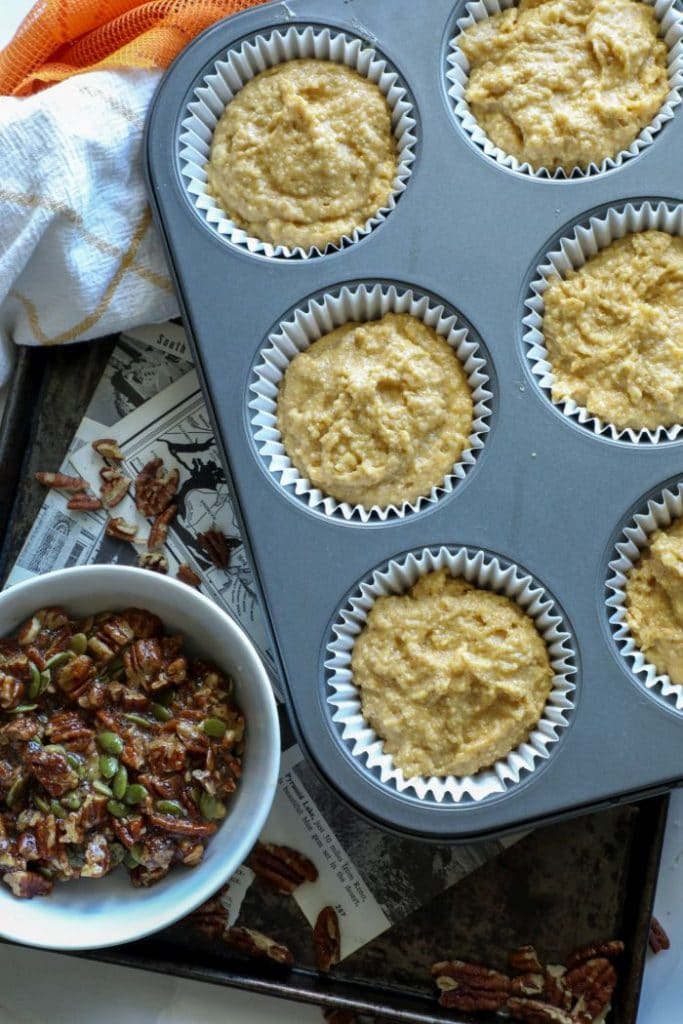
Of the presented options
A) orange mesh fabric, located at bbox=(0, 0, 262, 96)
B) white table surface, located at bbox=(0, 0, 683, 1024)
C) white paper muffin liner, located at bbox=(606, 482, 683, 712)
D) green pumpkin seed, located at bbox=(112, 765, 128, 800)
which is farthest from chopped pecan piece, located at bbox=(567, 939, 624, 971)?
orange mesh fabric, located at bbox=(0, 0, 262, 96)

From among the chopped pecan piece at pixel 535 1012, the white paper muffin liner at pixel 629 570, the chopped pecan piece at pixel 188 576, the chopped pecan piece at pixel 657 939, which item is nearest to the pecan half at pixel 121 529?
the chopped pecan piece at pixel 188 576

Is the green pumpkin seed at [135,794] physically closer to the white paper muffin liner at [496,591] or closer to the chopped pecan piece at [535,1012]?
the white paper muffin liner at [496,591]

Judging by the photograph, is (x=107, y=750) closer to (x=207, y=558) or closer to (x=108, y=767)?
(x=108, y=767)

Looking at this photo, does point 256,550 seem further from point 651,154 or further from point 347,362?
point 651,154

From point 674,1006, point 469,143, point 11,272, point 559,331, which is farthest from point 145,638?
point 674,1006

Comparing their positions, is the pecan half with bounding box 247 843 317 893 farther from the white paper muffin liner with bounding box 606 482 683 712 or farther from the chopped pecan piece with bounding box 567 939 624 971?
the white paper muffin liner with bounding box 606 482 683 712

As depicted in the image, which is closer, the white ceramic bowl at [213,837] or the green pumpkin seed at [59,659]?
the white ceramic bowl at [213,837]
